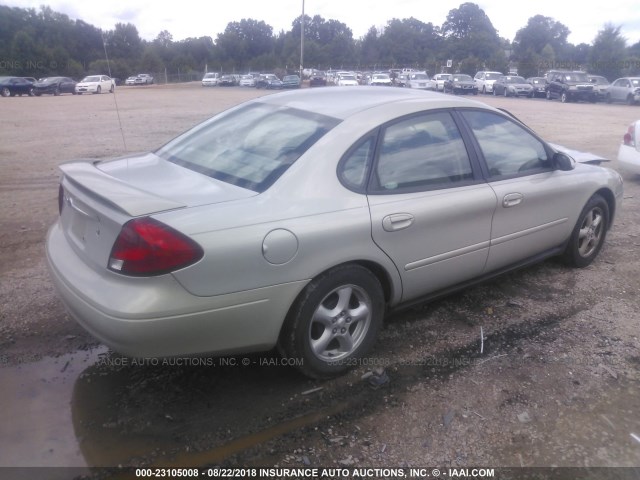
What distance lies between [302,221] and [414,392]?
117 cm

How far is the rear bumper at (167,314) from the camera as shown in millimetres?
2594

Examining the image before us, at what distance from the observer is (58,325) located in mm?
3844

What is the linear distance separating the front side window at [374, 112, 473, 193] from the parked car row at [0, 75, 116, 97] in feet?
125

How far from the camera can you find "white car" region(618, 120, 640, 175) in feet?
26.5

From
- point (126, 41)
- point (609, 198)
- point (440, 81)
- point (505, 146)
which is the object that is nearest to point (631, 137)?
point (609, 198)

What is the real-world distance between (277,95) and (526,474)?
115 inches

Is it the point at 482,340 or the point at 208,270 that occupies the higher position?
the point at 208,270

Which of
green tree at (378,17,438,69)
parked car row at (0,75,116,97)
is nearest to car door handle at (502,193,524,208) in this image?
parked car row at (0,75,116,97)

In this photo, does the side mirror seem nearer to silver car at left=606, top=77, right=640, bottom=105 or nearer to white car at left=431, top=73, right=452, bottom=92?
silver car at left=606, top=77, right=640, bottom=105

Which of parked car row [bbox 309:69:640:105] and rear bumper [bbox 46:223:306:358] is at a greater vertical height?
rear bumper [bbox 46:223:306:358]

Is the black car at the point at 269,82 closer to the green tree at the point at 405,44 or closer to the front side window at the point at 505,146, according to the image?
the green tree at the point at 405,44

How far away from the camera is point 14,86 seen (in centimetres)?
3825

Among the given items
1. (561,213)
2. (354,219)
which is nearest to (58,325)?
(354,219)

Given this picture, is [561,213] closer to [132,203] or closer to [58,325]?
[132,203]
